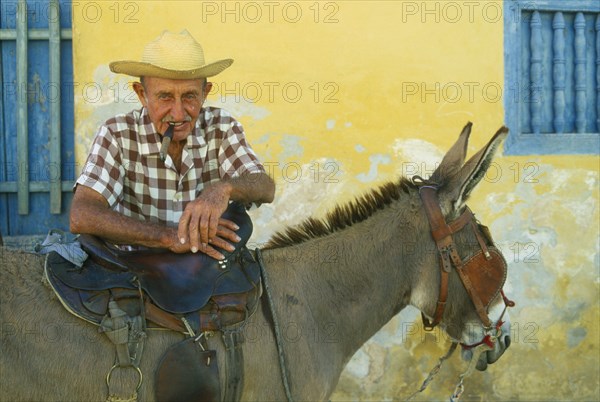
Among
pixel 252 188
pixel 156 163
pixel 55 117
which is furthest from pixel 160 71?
pixel 55 117

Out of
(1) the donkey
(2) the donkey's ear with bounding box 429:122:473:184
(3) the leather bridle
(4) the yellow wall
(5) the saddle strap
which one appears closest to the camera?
(1) the donkey

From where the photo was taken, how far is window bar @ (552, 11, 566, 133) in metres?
5.30

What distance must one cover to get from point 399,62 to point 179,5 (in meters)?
1.65

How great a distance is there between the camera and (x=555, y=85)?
5352 millimetres

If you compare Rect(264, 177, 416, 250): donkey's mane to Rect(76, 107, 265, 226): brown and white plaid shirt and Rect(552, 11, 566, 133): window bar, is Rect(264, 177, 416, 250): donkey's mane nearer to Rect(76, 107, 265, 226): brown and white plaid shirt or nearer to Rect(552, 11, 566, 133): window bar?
Rect(76, 107, 265, 226): brown and white plaid shirt

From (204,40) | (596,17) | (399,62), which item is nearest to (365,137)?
(399,62)

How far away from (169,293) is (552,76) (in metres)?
3.92

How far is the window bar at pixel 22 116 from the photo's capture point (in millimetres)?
4973

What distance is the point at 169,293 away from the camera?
8.67 feet

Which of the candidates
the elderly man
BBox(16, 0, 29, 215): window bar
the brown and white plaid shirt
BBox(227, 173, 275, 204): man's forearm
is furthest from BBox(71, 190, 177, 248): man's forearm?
BBox(16, 0, 29, 215): window bar

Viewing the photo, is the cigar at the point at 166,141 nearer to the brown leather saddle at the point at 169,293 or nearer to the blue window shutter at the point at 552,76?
the brown leather saddle at the point at 169,293

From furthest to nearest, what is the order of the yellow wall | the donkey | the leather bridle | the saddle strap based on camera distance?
the yellow wall
the leather bridle
the saddle strap
the donkey

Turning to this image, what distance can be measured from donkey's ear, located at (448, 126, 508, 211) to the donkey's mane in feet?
0.72

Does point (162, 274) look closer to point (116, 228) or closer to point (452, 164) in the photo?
point (116, 228)
